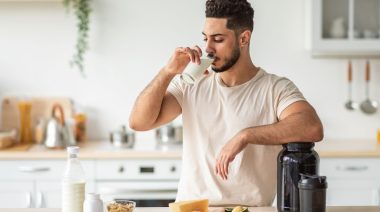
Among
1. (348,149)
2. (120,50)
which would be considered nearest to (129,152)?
(120,50)

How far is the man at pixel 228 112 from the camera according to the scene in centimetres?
260

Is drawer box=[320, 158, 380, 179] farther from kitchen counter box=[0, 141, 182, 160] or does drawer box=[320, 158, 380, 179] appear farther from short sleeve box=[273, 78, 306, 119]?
short sleeve box=[273, 78, 306, 119]

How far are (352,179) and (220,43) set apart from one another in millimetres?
1806

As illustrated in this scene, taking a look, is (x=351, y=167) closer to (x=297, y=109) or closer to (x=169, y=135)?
(x=169, y=135)

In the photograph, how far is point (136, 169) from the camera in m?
4.11

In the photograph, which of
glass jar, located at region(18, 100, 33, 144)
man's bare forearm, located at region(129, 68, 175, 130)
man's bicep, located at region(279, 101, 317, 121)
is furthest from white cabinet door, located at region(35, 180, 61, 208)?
man's bicep, located at region(279, 101, 317, 121)

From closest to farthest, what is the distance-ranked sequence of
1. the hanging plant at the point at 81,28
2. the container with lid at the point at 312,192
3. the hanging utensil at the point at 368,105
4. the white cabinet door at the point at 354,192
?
the container with lid at the point at 312,192 < the white cabinet door at the point at 354,192 < the hanging plant at the point at 81,28 < the hanging utensil at the point at 368,105

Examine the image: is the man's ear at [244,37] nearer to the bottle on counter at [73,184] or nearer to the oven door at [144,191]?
the bottle on counter at [73,184]

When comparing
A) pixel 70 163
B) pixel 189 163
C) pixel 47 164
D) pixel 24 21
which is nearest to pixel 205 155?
pixel 189 163

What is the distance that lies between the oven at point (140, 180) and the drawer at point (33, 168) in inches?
5.0

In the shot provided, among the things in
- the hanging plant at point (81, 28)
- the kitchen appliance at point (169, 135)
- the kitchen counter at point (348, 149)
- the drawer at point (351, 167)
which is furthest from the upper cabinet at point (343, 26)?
the hanging plant at point (81, 28)

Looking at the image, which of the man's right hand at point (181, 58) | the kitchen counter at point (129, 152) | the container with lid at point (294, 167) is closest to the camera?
the container with lid at point (294, 167)

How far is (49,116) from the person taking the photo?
4.61m

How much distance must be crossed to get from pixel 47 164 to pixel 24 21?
1028 mm
